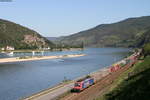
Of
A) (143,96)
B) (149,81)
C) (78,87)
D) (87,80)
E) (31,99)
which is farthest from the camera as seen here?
(87,80)

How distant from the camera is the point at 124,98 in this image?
22.1 m

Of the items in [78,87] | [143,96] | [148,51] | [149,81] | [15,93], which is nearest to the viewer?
[143,96]

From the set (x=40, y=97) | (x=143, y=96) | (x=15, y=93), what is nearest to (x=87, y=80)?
(x=40, y=97)

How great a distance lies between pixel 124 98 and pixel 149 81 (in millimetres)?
2992

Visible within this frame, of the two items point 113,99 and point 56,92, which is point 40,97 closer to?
point 56,92

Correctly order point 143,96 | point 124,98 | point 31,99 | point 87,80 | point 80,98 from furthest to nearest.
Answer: point 87,80 → point 31,99 → point 80,98 → point 124,98 → point 143,96

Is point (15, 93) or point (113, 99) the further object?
point (15, 93)

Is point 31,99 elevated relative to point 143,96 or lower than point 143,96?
lower

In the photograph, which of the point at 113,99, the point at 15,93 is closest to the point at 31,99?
the point at 15,93

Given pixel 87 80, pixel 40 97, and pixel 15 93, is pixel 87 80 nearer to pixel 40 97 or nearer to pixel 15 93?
pixel 40 97

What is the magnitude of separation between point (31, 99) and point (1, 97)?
45.5ft

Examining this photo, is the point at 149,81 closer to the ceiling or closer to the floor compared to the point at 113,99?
closer to the ceiling

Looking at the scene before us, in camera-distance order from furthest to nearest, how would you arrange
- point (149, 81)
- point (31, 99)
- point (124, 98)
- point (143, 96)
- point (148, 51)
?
point (148, 51)
point (31, 99)
point (149, 81)
point (124, 98)
point (143, 96)

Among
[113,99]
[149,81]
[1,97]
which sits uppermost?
[149,81]
